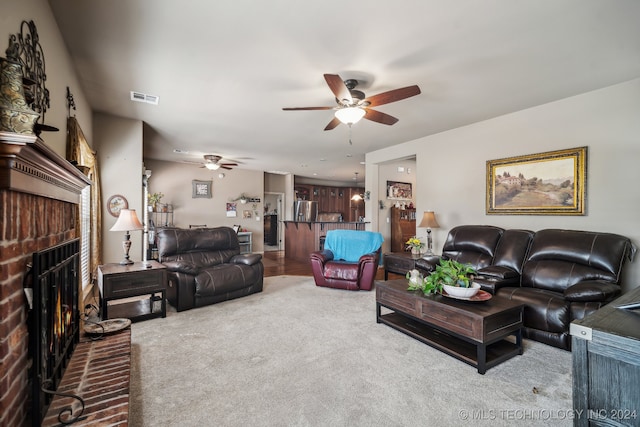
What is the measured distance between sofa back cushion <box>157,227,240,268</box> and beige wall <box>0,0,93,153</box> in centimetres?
166

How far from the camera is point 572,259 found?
3.01 meters

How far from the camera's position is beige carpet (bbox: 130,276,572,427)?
169 centimetres

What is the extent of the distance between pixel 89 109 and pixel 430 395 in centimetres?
494

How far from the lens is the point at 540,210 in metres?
3.79

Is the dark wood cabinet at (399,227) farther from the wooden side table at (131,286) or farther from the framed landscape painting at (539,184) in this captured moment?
the wooden side table at (131,286)

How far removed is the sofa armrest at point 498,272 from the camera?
319cm

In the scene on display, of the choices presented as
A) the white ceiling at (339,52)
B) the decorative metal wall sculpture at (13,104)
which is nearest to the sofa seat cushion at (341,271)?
the white ceiling at (339,52)

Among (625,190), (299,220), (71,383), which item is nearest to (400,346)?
(71,383)

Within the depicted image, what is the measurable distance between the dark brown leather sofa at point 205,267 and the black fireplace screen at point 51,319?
1443 millimetres

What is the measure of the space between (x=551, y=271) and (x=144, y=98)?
5053mm

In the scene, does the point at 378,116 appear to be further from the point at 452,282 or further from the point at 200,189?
the point at 200,189

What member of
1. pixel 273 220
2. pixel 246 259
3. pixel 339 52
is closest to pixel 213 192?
pixel 273 220

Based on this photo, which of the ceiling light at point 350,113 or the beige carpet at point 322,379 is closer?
the beige carpet at point 322,379

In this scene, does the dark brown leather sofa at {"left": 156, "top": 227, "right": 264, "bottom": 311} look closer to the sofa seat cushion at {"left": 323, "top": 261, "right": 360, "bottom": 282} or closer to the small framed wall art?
the sofa seat cushion at {"left": 323, "top": 261, "right": 360, "bottom": 282}
